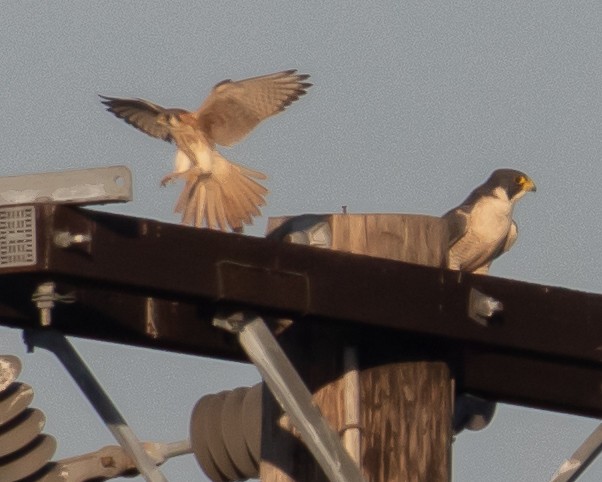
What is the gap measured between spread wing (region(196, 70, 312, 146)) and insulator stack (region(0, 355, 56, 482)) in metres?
3.85

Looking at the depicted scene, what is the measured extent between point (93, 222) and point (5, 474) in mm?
1270

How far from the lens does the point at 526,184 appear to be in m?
8.42

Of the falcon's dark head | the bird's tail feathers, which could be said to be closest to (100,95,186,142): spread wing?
the bird's tail feathers

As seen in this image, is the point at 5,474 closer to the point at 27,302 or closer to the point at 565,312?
the point at 27,302

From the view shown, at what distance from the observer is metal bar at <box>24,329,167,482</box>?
419 centimetres

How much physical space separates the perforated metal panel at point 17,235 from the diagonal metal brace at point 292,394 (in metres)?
0.59

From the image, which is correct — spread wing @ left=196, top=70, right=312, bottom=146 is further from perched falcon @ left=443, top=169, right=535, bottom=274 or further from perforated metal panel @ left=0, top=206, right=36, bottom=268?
perforated metal panel @ left=0, top=206, right=36, bottom=268

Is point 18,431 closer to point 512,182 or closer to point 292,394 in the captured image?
point 292,394

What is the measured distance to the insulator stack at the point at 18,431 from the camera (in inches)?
182

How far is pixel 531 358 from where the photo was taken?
15.6 ft

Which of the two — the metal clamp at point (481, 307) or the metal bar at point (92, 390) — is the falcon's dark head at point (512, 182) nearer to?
the metal clamp at point (481, 307)

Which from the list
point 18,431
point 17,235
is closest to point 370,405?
point 18,431

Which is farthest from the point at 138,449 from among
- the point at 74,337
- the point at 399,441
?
the point at 399,441

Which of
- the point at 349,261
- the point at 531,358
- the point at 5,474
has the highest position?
the point at 349,261
